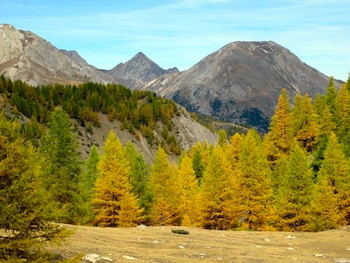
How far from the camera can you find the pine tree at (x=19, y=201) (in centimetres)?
1086

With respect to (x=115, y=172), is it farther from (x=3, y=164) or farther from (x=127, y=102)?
(x=127, y=102)

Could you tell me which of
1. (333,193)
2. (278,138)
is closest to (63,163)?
(333,193)

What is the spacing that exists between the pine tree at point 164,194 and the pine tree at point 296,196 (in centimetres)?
1500

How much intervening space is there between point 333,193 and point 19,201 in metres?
35.2

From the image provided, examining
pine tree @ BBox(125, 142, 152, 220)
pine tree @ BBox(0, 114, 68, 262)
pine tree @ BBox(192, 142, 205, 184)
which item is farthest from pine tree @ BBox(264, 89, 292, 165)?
pine tree @ BBox(0, 114, 68, 262)

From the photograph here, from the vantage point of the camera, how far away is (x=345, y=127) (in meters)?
59.4

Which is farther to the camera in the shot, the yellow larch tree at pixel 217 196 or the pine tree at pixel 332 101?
the pine tree at pixel 332 101

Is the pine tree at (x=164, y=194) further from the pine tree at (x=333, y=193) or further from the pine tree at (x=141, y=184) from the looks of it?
the pine tree at (x=333, y=193)

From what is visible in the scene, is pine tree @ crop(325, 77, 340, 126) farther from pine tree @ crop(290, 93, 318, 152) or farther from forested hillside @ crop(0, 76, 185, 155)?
forested hillside @ crop(0, 76, 185, 155)

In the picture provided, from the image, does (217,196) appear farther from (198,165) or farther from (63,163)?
(198,165)

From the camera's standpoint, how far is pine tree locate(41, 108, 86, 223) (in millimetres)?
35750

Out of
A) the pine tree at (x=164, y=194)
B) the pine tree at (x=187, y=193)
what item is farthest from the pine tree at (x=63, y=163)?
the pine tree at (x=187, y=193)

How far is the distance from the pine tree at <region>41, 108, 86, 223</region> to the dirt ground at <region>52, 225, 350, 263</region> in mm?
9964

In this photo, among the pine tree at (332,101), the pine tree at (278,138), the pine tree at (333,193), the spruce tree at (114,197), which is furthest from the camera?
the pine tree at (332,101)
